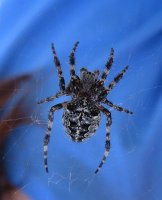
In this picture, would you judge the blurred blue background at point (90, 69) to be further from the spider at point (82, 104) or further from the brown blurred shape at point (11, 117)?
the spider at point (82, 104)

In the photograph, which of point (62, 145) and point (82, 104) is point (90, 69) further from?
point (82, 104)

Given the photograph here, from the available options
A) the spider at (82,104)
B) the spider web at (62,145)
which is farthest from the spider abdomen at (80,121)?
the spider web at (62,145)

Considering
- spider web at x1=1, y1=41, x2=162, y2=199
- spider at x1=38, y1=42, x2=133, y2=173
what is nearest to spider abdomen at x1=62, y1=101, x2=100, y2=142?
spider at x1=38, y1=42, x2=133, y2=173

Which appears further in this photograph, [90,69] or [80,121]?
[90,69]

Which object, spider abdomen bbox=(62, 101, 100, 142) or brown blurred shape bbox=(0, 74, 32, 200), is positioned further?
brown blurred shape bbox=(0, 74, 32, 200)

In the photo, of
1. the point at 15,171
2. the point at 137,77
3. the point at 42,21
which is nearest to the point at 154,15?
the point at 137,77

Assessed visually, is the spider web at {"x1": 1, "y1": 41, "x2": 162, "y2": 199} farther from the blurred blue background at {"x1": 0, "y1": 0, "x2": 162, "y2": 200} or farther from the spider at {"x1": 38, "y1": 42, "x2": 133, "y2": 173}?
the spider at {"x1": 38, "y1": 42, "x2": 133, "y2": 173}

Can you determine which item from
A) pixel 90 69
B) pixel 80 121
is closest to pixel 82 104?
pixel 80 121
